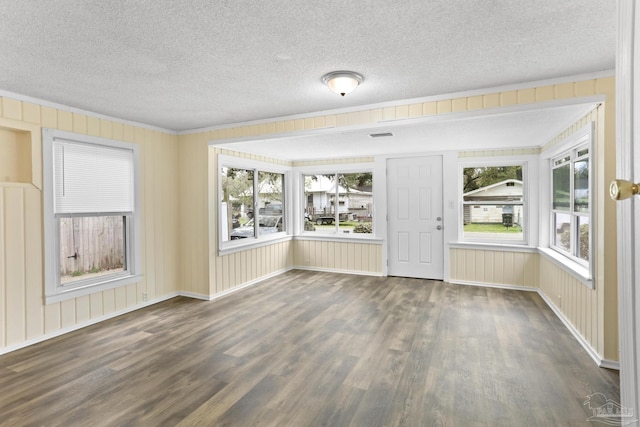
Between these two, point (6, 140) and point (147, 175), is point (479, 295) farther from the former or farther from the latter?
point (6, 140)

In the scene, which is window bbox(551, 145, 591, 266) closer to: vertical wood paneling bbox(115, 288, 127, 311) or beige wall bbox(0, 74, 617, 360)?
beige wall bbox(0, 74, 617, 360)

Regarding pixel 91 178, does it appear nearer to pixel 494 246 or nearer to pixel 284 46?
pixel 284 46

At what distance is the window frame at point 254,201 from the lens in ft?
16.1

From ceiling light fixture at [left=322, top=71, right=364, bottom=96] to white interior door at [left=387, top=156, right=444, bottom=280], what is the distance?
328 cm

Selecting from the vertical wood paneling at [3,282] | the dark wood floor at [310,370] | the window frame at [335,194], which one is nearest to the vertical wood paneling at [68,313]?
the dark wood floor at [310,370]

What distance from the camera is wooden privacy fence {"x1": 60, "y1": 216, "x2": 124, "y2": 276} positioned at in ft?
12.1

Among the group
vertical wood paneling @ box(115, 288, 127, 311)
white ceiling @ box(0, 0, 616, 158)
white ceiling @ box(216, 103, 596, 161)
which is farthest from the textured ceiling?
vertical wood paneling @ box(115, 288, 127, 311)

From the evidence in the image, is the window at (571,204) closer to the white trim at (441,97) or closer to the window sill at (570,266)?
the window sill at (570,266)

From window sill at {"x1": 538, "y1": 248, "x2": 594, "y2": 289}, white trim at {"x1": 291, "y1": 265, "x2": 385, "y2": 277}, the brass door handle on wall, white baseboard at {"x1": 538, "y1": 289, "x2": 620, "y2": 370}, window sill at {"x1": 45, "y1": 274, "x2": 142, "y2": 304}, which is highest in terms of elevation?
the brass door handle on wall

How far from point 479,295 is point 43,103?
589cm

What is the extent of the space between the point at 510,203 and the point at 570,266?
6.62 ft

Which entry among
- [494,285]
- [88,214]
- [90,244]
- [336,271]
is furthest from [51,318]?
[494,285]

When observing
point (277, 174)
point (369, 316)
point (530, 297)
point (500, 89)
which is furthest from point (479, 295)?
point (277, 174)

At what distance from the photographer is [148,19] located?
77.6 inches
